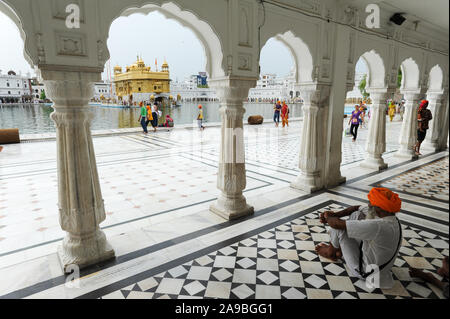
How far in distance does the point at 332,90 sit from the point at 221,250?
2.64 meters

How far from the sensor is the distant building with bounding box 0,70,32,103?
4694 centimetres

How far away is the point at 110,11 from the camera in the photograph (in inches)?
79.7

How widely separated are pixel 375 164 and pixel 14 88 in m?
59.5

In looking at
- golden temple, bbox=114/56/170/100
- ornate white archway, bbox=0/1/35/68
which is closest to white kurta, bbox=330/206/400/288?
ornate white archway, bbox=0/1/35/68

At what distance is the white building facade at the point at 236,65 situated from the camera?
6.28 feet

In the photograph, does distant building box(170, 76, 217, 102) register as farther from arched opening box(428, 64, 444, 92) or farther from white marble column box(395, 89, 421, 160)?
white marble column box(395, 89, 421, 160)

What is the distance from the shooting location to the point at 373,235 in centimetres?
174

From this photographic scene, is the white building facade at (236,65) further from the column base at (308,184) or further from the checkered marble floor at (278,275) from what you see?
the checkered marble floor at (278,275)

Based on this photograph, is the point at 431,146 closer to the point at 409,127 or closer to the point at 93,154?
the point at 409,127

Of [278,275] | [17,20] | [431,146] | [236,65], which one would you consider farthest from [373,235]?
[431,146]

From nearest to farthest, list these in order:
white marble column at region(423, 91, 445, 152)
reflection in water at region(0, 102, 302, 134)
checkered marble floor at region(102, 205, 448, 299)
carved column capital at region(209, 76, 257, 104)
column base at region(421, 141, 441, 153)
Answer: checkered marble floor at region(102, 205, 448, 299), carved column capital at region(209, 76, 257, 104), white marble column at region(423, 91, 445, 152), column base at region(421, 141, 441, 153), reflection in water at region(0, 102, 302, 134)

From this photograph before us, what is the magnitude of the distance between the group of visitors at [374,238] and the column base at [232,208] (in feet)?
3.69
